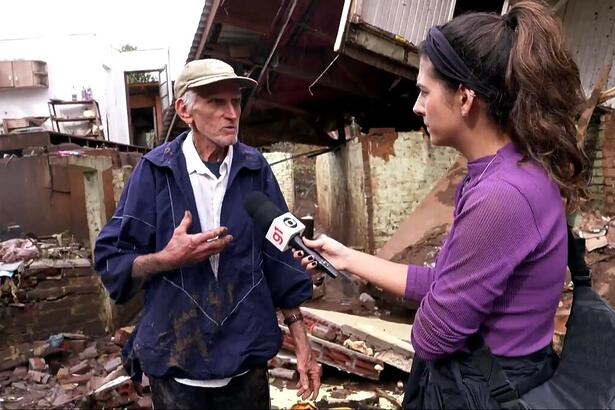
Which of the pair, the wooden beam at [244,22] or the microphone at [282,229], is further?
the wooden beam at [244,22]

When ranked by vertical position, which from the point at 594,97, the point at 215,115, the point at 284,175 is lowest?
the point at 284,175

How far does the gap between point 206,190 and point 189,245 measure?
0.36 metres

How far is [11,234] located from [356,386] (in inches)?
223

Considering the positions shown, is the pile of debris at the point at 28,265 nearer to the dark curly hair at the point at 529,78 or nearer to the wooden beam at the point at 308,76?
the wooden beam at the point at 308,76

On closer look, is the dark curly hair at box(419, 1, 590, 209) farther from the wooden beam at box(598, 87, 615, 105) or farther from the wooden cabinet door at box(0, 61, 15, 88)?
the wooden cabinet door at box(0, 61, 15, 88)

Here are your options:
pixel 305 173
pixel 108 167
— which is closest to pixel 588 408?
pixel 108 167

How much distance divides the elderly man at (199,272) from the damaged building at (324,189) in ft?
7.22

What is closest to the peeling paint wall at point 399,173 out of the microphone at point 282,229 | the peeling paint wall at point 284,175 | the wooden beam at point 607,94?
the wooden beam at point 607,94

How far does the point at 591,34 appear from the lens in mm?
7055

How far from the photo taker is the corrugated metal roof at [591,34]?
6891mm

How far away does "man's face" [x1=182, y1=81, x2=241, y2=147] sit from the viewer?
2.16 meters

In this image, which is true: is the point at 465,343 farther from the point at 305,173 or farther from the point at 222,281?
the point at 305,173

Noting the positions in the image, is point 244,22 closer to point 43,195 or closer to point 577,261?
point 43,195

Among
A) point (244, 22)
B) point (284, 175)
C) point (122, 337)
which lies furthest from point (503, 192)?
point (284, 175)
